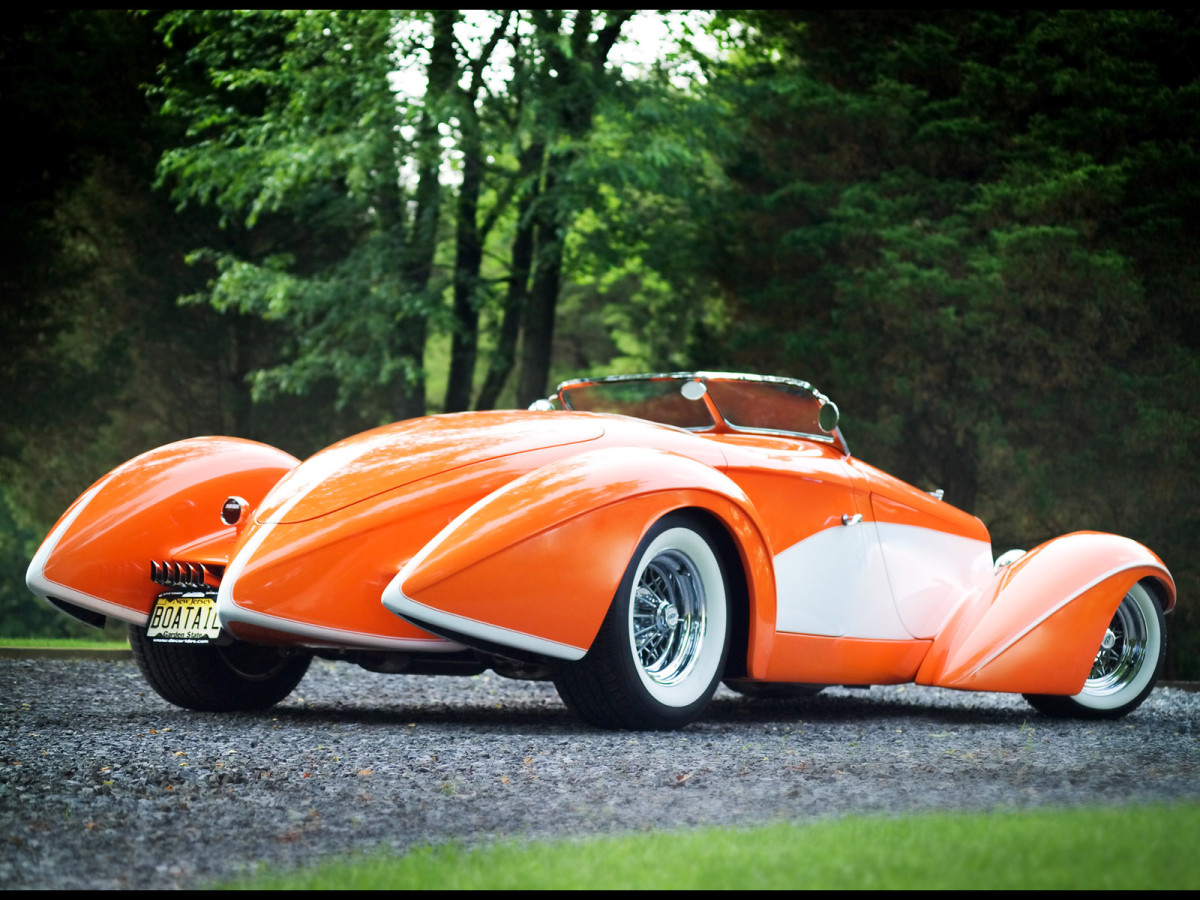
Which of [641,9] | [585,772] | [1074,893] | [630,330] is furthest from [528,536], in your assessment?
[630,330]

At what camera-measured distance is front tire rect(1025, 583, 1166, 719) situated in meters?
6.30

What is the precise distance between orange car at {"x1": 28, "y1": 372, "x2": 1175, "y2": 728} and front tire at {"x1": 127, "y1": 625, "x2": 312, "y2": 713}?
11 millimetres

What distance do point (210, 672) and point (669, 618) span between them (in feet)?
7.06

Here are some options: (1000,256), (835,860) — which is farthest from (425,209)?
(835,860)

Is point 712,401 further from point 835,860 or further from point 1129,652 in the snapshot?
point 835,860

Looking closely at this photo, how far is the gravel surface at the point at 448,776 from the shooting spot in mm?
3094

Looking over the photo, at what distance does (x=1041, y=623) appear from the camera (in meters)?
5.97

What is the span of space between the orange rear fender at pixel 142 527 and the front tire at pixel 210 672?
0.72ft

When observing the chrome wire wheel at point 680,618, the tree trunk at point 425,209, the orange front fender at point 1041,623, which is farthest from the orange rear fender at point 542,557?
the tree trunk at point 425,209

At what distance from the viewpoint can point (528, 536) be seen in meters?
4.43

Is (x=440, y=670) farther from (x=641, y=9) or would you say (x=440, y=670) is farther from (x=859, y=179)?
(x=859, y=179)

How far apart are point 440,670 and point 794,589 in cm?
156

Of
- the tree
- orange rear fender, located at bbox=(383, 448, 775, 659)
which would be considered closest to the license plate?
orange rear fender, located at bbox=(383, 448, 775, 659)

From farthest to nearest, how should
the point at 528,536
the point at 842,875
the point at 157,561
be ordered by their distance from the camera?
the point at 157,561
the point at 528,536
the point at 842,875
